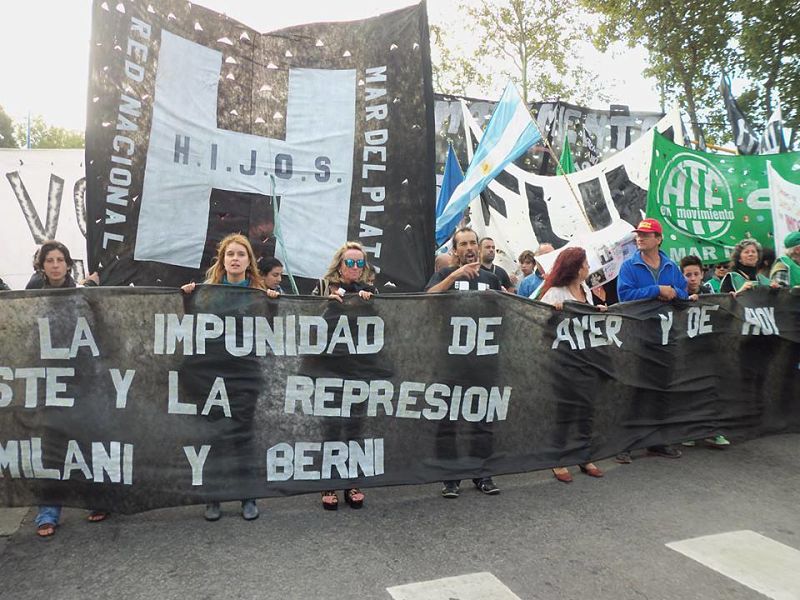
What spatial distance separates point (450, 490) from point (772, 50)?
17381 mm

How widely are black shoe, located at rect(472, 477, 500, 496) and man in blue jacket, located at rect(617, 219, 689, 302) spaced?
1947 millimetres

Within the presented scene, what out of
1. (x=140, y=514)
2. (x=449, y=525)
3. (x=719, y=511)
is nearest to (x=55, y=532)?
(x=140, y=514)

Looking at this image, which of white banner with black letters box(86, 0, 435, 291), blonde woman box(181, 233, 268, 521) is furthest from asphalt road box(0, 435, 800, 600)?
white banner with black letters box(86, 0, 435, 291)

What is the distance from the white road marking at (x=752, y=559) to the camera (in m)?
2.98

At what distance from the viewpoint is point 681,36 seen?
17.3 m

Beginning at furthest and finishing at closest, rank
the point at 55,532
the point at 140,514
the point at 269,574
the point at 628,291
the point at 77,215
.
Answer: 1. the point at 77,215
2. the point at 628,291
3. the point at 140,514
4. the point at 55,532
5. the point at 269,574

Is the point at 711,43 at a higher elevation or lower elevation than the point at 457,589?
higher

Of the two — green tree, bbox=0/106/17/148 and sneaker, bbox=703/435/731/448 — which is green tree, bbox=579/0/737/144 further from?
green tree, bbox=0/106/17/148

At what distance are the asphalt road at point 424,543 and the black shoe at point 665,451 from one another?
538 mm

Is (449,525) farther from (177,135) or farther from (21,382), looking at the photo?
(177,135)

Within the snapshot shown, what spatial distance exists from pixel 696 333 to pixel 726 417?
0.81 metres

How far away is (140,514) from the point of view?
3.81 m

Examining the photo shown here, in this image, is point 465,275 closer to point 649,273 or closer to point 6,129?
point 649,273

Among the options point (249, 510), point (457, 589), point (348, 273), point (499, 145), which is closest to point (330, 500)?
point (249, 510)
